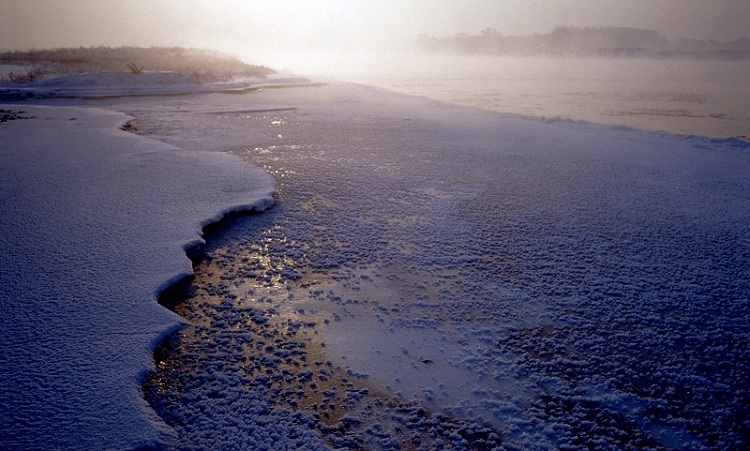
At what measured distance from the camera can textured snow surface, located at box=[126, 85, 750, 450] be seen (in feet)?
6.73

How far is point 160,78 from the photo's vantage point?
16.1 meters

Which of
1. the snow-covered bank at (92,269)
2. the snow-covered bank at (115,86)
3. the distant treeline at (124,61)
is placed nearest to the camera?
the snow-covered bank at (92,269)

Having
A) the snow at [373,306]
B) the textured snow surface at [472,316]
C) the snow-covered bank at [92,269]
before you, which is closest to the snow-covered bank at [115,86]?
the snow-covered bank at [92,269]

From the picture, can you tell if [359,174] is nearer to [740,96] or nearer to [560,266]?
[560,266]

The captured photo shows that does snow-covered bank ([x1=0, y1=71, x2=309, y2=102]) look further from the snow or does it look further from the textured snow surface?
the textured snow surface

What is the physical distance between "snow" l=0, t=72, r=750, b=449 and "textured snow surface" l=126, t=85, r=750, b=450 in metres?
0.01

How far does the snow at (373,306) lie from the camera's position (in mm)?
2018

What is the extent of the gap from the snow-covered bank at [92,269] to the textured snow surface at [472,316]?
0.22 meters

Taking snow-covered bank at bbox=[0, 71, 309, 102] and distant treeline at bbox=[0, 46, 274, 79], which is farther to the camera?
distant treeline at bbox=[0, 46, 274, 79]

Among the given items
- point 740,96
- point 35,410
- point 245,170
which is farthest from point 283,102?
point 740,96

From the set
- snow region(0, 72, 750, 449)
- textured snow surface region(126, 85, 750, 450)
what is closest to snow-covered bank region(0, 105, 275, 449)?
snow region(0, 72, 750, 449)

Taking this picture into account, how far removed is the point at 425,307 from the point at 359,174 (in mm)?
2958

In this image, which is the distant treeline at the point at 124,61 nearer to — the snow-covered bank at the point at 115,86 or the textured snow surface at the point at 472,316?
the snow-covered bank at the point at 115,86

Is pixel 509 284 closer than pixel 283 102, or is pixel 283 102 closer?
pixel 509 284
